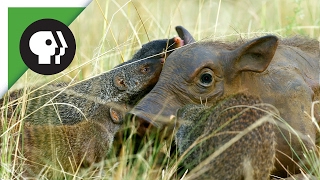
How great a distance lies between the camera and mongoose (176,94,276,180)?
447 cm

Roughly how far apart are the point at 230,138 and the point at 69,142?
149cm

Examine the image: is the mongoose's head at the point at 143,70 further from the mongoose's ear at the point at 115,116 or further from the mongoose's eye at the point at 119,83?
the mongoose's ear at the point at 115,116

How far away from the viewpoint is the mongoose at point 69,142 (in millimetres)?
5324

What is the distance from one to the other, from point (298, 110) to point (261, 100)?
0.33 m

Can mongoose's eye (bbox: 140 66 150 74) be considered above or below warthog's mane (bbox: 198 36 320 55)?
below

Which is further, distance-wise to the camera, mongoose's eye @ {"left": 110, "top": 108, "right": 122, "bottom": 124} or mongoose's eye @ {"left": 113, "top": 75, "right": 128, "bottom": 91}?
mongoose's eye @ {"left": 113, "top": 75, "right": 128, "bottom": 91}

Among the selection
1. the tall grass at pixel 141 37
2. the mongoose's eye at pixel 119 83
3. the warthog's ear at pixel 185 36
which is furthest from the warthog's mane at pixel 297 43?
the mongoose's eye at pixel 119 83

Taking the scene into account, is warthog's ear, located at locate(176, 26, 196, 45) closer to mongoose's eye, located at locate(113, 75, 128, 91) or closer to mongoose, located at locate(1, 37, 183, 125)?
mongoose, located at locate(1, 37, 183, 125)

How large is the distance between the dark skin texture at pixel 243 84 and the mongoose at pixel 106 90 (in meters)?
0.47

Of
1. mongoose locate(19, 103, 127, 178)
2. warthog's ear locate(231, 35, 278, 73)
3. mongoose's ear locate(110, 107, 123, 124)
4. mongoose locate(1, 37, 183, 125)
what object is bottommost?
mongoose locate(19, 103, 127, 178)

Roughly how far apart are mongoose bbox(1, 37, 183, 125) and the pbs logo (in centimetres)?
66

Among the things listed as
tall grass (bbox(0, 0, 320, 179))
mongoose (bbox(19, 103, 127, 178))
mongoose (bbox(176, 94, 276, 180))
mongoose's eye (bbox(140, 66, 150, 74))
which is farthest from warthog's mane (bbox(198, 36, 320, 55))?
mongoose (bbox(19, 103, 127, 178))

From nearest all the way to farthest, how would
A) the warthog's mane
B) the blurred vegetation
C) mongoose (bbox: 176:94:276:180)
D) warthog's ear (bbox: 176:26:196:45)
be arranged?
mongoose (bbox: 176:94:276:180)
the warthog's mane
warthog's ear (bbox: 176:26:196:45)
the blurred vegetation

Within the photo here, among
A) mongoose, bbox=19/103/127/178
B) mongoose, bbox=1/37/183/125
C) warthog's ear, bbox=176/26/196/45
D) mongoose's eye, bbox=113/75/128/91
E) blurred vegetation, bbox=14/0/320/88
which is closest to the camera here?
mongoose, bbox=19/103/127/178
